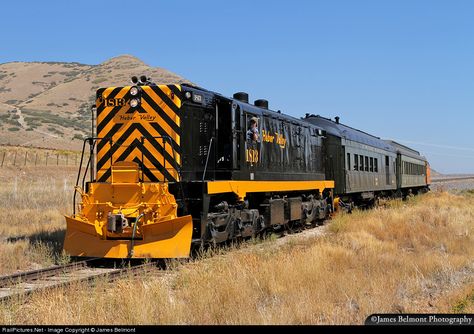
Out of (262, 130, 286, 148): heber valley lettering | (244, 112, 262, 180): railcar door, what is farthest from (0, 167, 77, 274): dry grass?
(262, 130, 286, 148): heber valley lettering

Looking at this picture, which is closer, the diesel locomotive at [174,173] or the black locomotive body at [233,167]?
the diesel locomotive at [174,173]

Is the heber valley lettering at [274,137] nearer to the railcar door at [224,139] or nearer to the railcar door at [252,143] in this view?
the railcar door at [252,143]

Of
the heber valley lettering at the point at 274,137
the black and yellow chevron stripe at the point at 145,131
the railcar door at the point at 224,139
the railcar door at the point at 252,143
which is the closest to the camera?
the black and yellow chevron stripe at the point at 145,131

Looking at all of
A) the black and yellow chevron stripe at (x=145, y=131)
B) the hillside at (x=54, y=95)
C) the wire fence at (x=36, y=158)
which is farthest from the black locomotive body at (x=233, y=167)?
the hillside at (x=54, y=95)

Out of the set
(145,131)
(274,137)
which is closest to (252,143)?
(274,137)

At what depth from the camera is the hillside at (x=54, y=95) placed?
65500 millimetres

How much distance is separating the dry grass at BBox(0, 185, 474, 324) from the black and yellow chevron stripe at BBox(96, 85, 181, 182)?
2.47 m

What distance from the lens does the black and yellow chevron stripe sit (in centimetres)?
1048

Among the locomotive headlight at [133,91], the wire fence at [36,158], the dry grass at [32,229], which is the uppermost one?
the wire fence at [36,158]

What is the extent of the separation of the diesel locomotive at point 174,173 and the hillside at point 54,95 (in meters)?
52.2

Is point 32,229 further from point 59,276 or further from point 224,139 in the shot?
point 224,139

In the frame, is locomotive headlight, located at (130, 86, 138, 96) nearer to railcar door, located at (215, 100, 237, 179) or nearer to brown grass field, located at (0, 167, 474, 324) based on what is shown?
railcar door, located at (215, 100, 237, 179)

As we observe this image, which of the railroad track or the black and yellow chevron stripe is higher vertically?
the black and yellow chevron stripe

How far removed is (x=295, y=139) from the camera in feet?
52.7
